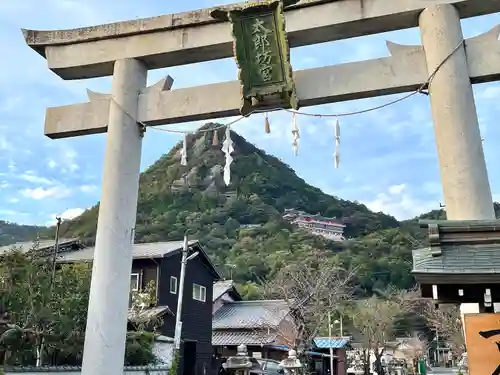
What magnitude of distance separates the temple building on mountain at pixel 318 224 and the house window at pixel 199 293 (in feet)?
122

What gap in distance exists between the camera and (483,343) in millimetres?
4250

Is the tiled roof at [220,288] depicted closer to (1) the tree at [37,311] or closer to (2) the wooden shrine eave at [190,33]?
(1) the tree at [37,311]

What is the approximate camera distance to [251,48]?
6.07m

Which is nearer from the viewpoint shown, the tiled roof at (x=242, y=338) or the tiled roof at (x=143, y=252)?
the tiled roof at (x=143, y=252)

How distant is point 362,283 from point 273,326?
2506 cm

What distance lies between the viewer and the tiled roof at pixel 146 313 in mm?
16048

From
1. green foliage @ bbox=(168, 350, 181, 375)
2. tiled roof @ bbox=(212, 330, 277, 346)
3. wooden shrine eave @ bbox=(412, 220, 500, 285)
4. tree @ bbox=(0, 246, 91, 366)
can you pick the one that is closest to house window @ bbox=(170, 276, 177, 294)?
green foliage @ bbox=(168, 350, 181, 375)

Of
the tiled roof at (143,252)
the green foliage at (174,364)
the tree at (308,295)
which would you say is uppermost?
the tiled roof at (143,252)

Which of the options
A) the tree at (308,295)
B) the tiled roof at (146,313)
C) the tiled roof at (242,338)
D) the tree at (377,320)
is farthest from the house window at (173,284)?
the tree at (377,320)

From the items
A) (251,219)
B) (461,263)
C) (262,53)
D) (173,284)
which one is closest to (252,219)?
(251,219)

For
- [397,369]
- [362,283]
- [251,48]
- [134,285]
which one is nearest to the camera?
[251,48]

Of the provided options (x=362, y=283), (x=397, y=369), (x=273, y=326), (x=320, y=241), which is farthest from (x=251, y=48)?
(x=320, y=241)

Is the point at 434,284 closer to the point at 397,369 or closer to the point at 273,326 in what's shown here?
the point at 273,326

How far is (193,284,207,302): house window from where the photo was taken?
22.6 metres
